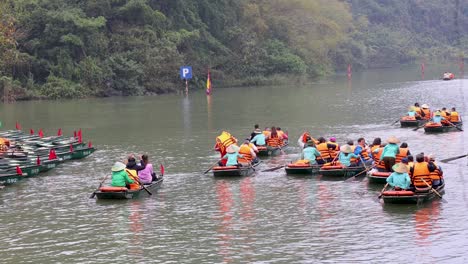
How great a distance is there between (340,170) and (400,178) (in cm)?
484

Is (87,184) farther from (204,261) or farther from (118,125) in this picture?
(118,125)

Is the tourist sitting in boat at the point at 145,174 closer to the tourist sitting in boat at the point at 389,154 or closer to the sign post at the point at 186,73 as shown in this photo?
the tourist sitting in boat at the point at 389,154

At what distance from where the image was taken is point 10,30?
212 ft

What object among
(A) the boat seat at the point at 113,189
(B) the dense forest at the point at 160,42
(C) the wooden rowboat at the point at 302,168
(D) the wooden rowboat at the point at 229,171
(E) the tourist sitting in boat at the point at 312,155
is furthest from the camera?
(B) the dense forest at the point at 160,42

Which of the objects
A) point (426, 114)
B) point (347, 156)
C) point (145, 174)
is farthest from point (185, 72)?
point (145, 174)

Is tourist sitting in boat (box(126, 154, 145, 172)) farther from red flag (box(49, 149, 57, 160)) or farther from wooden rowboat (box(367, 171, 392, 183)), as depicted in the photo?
wooden rowboat (box(367, 171, 392, 183))

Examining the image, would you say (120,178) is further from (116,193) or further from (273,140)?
(273,140)

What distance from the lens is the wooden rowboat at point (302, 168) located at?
27.9 meters

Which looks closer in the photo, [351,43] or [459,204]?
[459,204]

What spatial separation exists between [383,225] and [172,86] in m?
58.6

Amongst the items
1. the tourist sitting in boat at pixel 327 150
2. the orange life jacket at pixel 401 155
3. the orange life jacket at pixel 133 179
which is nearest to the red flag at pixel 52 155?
the orange life jacket at pixel 133 179

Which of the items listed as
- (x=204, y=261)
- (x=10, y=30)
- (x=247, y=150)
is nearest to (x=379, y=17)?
(x=10, y=30)

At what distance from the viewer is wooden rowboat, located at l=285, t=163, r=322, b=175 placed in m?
27.9

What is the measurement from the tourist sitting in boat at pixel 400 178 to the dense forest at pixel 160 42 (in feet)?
133
